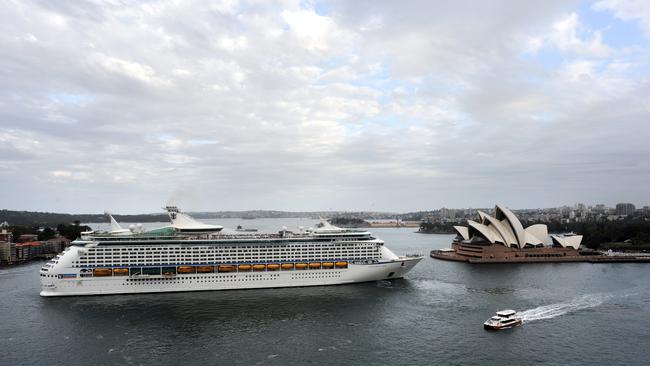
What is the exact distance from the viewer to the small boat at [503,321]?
72.8 feet

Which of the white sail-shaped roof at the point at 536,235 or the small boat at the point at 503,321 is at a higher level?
the white sail-shaped roof at the point at 536,235

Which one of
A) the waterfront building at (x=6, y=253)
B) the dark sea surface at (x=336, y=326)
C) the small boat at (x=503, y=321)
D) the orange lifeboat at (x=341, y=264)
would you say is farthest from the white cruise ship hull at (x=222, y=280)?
the waterfront building at (x=6, y=253)

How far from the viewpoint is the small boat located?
72.8 feet

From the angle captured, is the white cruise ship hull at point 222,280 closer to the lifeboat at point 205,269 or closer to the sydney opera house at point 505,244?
the lifeboat at point 205,269

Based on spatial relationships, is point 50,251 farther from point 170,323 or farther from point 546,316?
point 546,316

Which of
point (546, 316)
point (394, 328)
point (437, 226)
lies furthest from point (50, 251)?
point (437, 226)

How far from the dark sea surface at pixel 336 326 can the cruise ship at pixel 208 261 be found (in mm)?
967

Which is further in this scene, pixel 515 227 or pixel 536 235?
pixel 536 235

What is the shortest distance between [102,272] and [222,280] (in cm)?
791

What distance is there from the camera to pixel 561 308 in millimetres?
26281

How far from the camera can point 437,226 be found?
130 m

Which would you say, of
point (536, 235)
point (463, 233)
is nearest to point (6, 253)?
point (463, 233)

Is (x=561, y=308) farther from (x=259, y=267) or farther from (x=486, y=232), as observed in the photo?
(x=486, y=232)

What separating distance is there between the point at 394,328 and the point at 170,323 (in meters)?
11.7
